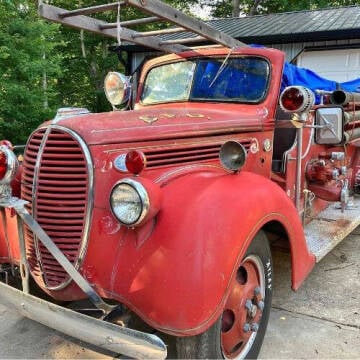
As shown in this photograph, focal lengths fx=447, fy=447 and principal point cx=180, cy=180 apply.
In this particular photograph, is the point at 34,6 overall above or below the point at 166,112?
above

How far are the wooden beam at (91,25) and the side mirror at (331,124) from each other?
1.49 m

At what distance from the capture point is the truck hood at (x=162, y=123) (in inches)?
99.0

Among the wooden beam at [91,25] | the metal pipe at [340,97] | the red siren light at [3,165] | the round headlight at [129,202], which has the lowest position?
the round headlight at [129,202]

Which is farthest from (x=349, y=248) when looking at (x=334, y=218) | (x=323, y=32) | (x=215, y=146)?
(x=323, y=32)

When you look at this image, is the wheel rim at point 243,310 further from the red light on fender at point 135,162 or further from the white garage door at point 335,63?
the white garage door at point 335,63

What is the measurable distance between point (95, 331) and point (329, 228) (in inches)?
110

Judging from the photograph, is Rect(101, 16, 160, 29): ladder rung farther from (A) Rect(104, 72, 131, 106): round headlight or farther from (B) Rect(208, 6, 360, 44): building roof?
(B) Rect(208, 6, 360, 44): building roof

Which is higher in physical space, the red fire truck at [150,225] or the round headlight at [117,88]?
the round headlight at [117,88]

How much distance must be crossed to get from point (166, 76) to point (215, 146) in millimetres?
1563

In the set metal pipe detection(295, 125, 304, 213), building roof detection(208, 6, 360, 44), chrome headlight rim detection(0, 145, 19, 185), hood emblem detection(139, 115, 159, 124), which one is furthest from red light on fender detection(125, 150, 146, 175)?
building roof detection(208, 6, 360, 44)

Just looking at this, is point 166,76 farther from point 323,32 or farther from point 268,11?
point 268,11

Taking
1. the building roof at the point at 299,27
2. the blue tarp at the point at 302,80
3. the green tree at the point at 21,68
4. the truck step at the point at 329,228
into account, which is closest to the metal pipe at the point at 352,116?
the blue tarp at the point at 302,80

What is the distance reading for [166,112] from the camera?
3.22 m

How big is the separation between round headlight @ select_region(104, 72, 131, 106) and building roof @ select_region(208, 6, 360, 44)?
26.1 ft
